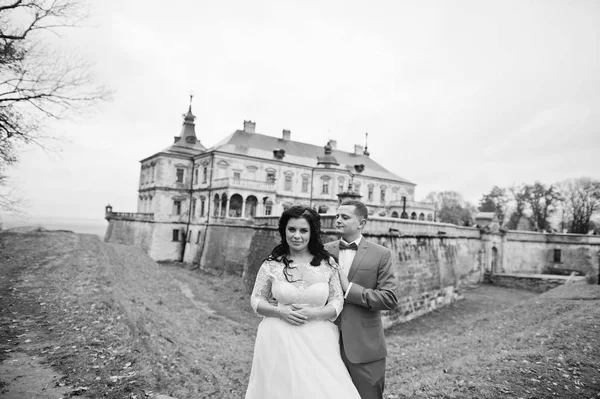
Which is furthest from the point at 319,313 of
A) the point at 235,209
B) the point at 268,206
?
the point at 235,209

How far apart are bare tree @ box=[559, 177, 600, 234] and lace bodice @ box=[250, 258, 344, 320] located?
5251cm

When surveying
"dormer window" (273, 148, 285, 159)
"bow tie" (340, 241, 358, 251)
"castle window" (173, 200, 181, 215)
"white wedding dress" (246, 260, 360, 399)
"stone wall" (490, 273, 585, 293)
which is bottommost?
"stone wall" (490, 273, 585, 293)

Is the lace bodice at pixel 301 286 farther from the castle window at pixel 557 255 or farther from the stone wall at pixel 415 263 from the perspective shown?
the castle window at pixel 557 255

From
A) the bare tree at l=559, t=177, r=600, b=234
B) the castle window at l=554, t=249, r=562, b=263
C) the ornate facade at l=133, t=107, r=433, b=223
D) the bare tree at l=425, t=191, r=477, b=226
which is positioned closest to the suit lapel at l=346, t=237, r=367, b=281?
the ornate facade at l=133, t=107, r=433, b=223

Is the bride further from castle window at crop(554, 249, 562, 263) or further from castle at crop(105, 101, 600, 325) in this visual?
castle window at crop(554, 249, 562, 263)

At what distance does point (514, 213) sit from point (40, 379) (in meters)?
58.2

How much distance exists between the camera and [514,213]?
164 feet

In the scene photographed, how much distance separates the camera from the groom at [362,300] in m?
3.08

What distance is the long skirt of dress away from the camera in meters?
2.58

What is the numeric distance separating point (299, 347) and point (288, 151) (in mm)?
→ 36440

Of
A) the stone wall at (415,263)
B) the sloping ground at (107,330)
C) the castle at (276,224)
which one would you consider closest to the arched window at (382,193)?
the castle at (276,224)

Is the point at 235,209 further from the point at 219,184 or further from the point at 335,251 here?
the point at 335,251

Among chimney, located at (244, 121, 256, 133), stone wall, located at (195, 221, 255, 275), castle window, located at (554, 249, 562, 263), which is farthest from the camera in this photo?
chimney, located at (244, 121, 256, 133)

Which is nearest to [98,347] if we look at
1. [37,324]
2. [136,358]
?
[136,358]
